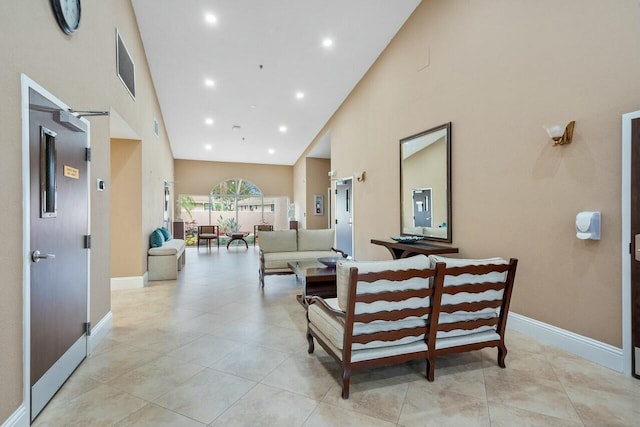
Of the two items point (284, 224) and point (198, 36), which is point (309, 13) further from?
point (284, 224)

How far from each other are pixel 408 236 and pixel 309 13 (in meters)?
3.75

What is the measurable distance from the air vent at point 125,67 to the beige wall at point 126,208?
2.99ft

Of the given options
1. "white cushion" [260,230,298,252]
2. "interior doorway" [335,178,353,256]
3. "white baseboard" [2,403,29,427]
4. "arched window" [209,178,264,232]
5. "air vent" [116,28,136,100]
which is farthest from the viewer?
"arched window" [209,178,264,232]

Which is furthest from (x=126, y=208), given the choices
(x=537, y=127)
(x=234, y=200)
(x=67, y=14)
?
(x=234, y=200)

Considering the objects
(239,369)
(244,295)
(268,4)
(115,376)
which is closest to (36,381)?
(115,376)

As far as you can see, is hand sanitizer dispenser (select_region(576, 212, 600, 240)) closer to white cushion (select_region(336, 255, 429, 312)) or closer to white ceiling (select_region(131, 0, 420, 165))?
white cushion (select_region(336, 255, 429, 312))

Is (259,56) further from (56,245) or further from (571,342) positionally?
(571,342)

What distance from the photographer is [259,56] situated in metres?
5.73

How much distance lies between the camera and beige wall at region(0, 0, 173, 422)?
1640mm

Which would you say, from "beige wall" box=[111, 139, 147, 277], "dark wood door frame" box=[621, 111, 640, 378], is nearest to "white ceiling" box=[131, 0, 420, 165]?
"beige wall" box=[111, 139, 147, 277]

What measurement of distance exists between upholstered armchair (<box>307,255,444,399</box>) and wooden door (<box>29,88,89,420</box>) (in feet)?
6.07

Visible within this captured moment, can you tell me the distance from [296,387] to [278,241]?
3.50 meters

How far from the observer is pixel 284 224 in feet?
43.1

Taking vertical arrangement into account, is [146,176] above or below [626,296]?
above
